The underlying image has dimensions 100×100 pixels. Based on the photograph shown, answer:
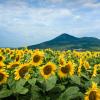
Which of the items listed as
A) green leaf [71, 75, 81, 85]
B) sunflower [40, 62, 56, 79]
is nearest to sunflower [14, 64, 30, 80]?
sunflower [40, 62, 56, 79]

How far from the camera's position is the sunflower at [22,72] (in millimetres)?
6704

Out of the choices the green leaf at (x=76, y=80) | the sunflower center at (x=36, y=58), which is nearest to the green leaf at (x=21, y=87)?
the green leaf at (x=76, y=80)

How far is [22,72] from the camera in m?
6.82

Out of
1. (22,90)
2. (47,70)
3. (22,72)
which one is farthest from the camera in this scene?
(47,70)

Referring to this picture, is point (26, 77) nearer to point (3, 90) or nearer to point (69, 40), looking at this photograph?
point (3, 90)

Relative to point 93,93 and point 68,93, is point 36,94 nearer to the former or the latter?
point 68,93

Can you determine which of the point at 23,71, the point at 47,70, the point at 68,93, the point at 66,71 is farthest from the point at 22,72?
the point at 68,93

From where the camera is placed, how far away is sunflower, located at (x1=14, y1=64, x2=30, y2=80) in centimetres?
670

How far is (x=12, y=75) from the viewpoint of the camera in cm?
703

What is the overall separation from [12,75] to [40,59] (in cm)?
151

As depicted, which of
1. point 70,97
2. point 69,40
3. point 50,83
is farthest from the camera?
point 69,40

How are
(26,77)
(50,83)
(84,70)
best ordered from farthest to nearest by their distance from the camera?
(84,70) < (26,77) < (50,83)

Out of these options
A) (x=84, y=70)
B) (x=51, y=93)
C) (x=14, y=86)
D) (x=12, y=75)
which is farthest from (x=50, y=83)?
(x=84, y=70)

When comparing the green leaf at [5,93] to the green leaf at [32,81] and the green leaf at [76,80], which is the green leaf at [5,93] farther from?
the green leaf at [76,80]
